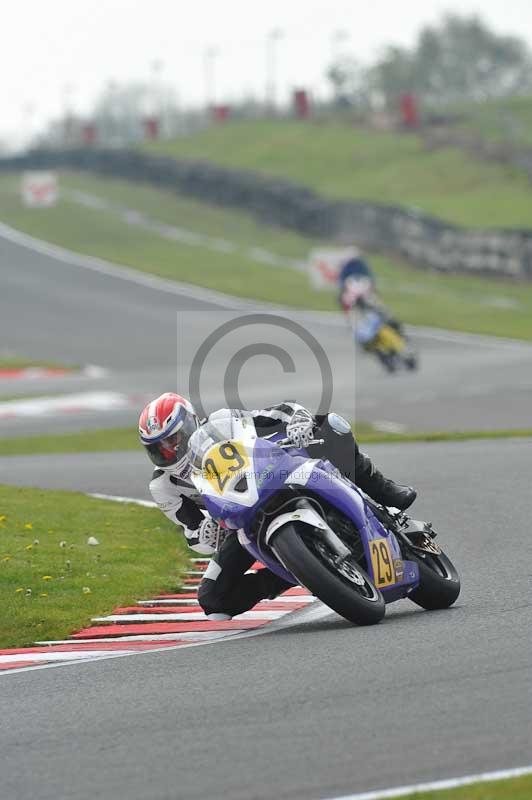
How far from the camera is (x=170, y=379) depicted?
2792cm

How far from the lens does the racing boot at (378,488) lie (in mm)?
8250

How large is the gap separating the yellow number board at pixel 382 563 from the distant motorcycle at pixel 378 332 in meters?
18.5

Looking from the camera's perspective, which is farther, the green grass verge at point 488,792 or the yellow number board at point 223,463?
the yellow number board at point 223,463

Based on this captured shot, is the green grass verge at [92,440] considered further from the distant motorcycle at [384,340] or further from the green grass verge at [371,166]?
the green grass verge at [371,166]

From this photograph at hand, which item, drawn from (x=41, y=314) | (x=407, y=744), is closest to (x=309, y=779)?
(x=407, y=744)

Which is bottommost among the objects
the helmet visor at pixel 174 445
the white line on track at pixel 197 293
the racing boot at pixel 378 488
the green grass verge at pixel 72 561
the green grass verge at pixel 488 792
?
the white line on track at pixel 197 293

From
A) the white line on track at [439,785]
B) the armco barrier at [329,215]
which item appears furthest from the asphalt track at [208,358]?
the white line on track at [439,785]

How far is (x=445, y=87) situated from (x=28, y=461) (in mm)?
84421

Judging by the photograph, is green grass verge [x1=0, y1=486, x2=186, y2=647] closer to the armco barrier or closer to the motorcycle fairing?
the motorcycle fairing

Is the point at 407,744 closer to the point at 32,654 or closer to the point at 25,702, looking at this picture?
the point at 25,702

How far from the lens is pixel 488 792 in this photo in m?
4.75

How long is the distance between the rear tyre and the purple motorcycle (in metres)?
0.07

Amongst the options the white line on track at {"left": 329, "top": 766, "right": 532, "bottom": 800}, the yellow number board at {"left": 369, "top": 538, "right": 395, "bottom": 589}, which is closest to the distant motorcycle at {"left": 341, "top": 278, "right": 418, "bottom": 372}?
the yellow number board at {"left": 369, "top": 538, "right": 395, "bottom": 589}

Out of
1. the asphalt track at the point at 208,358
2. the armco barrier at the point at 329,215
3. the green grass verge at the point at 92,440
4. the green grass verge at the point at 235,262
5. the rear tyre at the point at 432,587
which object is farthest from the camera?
the armco barrier at the point at 329,215
